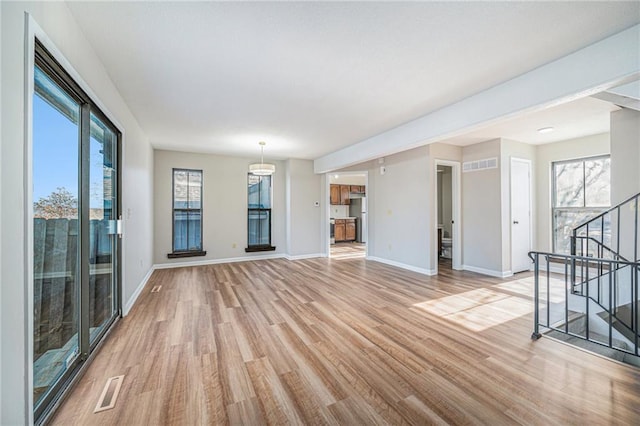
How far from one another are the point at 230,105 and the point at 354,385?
10.8 feet

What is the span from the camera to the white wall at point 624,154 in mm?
3404

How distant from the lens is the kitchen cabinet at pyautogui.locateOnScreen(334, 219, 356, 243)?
9.94 metres

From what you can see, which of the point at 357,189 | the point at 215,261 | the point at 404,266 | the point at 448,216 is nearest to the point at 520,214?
the point at 448,216

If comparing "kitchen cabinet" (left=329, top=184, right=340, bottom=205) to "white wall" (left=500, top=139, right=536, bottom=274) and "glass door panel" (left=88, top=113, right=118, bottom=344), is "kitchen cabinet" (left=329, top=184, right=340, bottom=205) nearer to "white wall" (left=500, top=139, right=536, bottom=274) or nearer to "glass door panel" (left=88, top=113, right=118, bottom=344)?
"white wall" (left=500, top=139, right=536, bottom=274)

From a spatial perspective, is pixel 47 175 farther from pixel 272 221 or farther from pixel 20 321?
pixel 272 221

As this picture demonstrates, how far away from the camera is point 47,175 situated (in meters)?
1.67

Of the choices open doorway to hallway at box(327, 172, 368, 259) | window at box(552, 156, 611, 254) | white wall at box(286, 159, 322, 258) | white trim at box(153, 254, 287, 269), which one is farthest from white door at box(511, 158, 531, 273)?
white trim at box(153, 254, 287, 269)

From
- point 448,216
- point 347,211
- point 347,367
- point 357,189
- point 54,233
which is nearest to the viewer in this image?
point 54,233

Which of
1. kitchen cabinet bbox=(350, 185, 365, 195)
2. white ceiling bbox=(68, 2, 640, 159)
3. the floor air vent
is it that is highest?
white ceiling bbox=(68, 2, 640, 159)

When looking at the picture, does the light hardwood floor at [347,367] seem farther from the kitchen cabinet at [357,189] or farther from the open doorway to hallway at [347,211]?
the kitchen cabinet at [357,189]

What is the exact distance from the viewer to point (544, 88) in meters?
2.51

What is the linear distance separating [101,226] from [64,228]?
812 millimetres

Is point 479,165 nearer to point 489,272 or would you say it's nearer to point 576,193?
point 576,193

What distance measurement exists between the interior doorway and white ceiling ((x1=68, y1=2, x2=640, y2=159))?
2385mm
